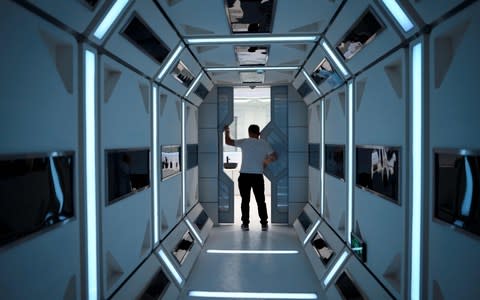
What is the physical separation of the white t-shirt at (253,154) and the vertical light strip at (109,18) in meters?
3.96

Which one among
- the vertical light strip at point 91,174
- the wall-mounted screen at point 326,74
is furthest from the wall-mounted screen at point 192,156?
the vertical light strip at point 91,174

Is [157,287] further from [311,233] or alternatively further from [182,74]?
[311,233]

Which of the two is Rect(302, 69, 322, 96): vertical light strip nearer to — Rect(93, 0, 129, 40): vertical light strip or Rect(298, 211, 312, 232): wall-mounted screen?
Rect(298, 211, 312, 232): wall-mounted screen

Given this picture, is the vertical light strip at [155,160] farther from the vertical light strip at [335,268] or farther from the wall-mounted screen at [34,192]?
the vertical light strip at [335,268]

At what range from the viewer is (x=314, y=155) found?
19.0 ft

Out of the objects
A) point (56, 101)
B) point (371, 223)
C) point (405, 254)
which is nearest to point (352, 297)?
point (371, 223)

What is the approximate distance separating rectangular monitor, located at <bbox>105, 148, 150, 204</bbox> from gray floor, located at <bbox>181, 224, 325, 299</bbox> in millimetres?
1337

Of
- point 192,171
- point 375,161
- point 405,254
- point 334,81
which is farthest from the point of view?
point 192,171

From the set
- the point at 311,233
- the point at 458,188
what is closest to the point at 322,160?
the point at 311,233

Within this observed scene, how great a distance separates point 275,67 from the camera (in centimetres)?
502

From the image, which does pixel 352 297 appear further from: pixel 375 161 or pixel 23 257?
pixel 23 257

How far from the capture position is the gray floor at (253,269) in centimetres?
355

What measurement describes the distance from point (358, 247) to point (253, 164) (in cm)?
301

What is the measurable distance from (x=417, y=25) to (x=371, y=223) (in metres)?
1.64
